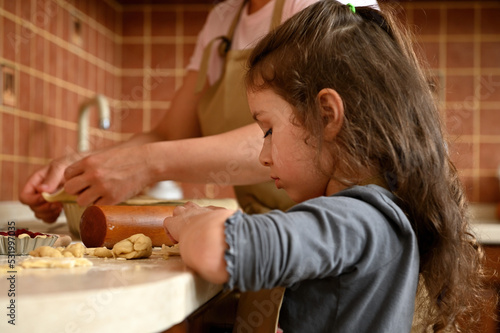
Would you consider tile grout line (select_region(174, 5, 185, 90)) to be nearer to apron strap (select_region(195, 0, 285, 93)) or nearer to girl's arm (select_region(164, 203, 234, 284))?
apron strap (select_region(195, 0, 285, 93))

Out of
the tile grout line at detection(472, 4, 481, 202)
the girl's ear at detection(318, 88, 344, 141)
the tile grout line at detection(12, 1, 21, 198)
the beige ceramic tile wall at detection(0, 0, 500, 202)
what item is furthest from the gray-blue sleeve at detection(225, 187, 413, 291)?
the tile grout line at detection(472, 4, 481, 202)

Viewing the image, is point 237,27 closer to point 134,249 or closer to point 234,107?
point 234,107

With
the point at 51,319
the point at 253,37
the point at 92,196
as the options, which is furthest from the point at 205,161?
the point at 51,319

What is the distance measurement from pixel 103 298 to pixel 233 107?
944 millimetres

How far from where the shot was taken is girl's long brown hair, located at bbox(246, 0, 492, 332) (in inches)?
26.2

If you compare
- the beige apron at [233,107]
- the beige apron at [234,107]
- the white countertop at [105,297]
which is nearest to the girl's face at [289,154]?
the white countertop at [105,297]

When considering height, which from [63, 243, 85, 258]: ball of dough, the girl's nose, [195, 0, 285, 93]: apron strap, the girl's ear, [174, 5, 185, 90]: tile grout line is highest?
[174, 5, 185, 90]: tile grout line

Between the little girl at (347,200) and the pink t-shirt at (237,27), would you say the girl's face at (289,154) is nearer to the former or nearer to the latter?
the little girl at (347,200)

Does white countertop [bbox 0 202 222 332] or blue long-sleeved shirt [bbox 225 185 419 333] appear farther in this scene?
blue long-sleeved shirt [bbox 225 185 419 333]

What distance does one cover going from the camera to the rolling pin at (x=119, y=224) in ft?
2.48

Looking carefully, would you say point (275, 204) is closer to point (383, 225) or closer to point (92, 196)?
point (92, 196)

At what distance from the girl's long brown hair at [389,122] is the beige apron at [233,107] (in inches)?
17.8

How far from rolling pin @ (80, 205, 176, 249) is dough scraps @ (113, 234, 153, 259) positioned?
10cm

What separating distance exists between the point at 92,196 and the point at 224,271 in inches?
21.9
